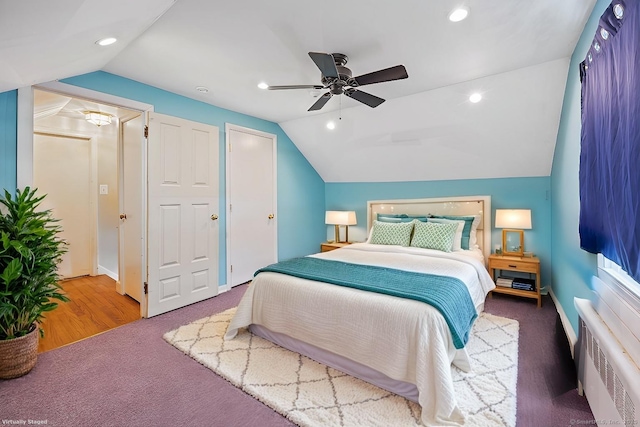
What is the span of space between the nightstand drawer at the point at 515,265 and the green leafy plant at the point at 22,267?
4.21 metres

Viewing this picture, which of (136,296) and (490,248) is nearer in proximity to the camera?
(136,296)

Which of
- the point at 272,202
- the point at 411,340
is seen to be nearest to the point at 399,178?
the point at 272,202

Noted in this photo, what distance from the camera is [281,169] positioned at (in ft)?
15.3

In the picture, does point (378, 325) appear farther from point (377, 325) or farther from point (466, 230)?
point (466, 230)

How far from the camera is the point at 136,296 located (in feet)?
11.4

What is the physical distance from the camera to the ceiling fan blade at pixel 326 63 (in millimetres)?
1896

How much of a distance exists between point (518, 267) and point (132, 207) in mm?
4471

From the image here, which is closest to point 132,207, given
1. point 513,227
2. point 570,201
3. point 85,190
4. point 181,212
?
point 181,212

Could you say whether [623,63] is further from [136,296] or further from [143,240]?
[136,296]

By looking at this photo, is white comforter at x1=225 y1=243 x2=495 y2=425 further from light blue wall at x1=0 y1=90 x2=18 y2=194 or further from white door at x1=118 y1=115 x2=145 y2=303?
light blue wall at x1=0 y1=90 x2=18 y2=194

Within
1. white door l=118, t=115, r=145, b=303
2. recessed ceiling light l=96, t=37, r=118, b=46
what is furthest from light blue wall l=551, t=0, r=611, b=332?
white door l=118, t=115, r=145, b=303

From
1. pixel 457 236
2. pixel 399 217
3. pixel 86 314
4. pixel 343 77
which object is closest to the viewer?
pixel 343 77

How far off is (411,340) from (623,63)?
1.64 meters

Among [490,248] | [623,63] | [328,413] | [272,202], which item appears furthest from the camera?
[272,202]
